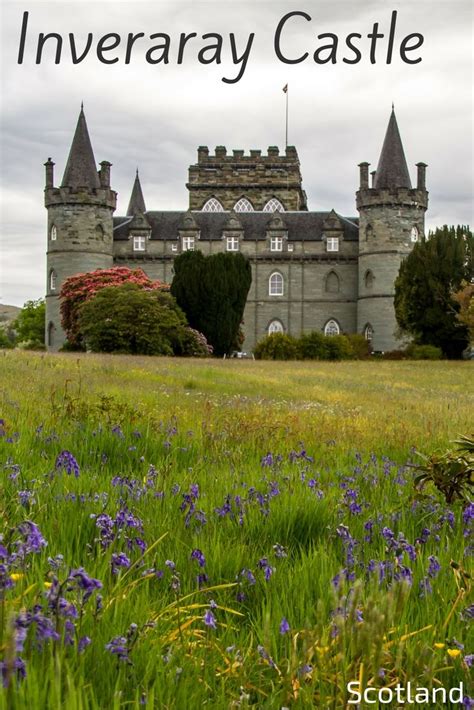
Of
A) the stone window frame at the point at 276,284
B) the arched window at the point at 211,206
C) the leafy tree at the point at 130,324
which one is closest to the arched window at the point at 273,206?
the arched window at the point at 211,206

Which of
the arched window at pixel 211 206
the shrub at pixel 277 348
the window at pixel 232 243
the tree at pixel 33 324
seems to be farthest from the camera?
the tree at pixel 33 324

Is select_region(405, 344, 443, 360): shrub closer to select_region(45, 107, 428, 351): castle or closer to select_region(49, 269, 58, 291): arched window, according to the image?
select_region(45, 107, 428, 351): castle

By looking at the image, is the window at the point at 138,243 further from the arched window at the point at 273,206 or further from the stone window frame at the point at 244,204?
the arched window at the point at 273,206

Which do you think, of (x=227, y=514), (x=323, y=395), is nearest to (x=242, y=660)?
(x=227, y=514)

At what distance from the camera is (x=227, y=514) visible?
3422 millimetres

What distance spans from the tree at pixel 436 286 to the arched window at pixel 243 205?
29030 mm

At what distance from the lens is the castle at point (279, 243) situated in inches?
2470

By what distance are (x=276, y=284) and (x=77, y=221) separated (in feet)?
61.1

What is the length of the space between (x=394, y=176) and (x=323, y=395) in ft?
173

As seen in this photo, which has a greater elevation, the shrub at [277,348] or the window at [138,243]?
the window at [138,243]

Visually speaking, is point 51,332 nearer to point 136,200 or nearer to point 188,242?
point 188,242

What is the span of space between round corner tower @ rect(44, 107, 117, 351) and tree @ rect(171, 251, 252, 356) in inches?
787

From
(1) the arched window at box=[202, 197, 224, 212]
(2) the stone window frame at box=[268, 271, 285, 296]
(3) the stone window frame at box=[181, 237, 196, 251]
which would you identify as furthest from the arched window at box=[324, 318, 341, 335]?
(1) the arched window at box=[202, 197, 224, 212]

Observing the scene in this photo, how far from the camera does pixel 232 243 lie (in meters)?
67.0
